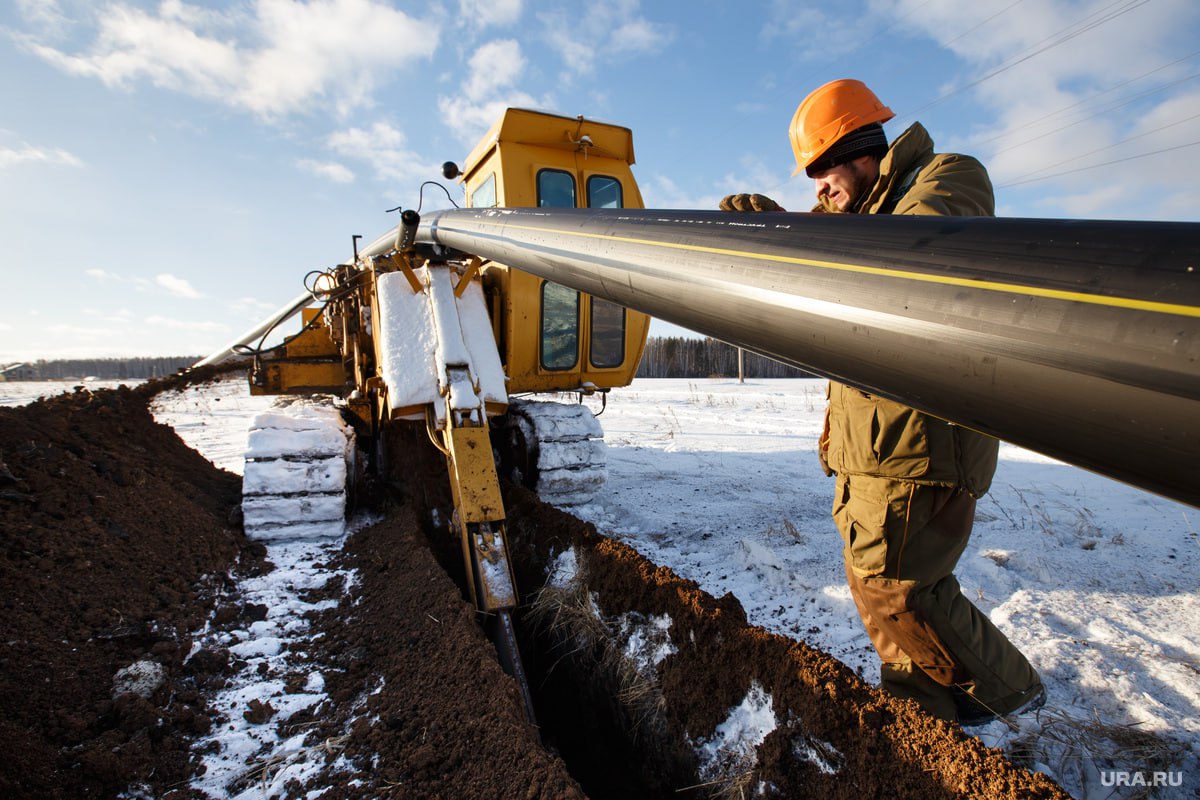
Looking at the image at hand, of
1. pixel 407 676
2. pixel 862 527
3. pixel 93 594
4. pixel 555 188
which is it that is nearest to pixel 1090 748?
pixel 862 527

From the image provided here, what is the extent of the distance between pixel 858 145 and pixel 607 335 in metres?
3.99

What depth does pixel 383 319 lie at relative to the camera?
12.4ft

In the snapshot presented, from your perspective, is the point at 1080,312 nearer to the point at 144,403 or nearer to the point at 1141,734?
the point at 1141,734

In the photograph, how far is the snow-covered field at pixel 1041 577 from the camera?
2229 mm

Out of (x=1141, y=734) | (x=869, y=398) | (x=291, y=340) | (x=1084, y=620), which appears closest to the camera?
(x=869, y=398)

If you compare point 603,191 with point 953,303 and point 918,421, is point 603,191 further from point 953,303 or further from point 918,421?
point 953,303

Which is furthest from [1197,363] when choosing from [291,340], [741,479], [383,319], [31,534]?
[291,340]

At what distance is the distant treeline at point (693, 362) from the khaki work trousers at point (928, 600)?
3431 centimetres

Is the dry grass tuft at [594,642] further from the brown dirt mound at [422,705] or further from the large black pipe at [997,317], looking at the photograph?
the large black pipe at [997,317]

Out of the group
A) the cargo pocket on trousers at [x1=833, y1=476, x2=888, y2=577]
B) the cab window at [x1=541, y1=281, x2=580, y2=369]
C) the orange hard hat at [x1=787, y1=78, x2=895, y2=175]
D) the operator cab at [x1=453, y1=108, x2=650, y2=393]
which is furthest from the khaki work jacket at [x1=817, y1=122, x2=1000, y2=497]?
the cab window at [x1=541, y1=281, x2=580, y2=369]

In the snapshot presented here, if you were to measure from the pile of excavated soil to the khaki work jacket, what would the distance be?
747 millimetres

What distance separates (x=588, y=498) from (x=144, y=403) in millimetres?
4464

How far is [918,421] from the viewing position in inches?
74.1

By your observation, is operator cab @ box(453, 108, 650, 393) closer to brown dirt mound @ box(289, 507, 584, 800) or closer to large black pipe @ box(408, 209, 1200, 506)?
brown dirt mound @ box(289, 507, 584, 800)
